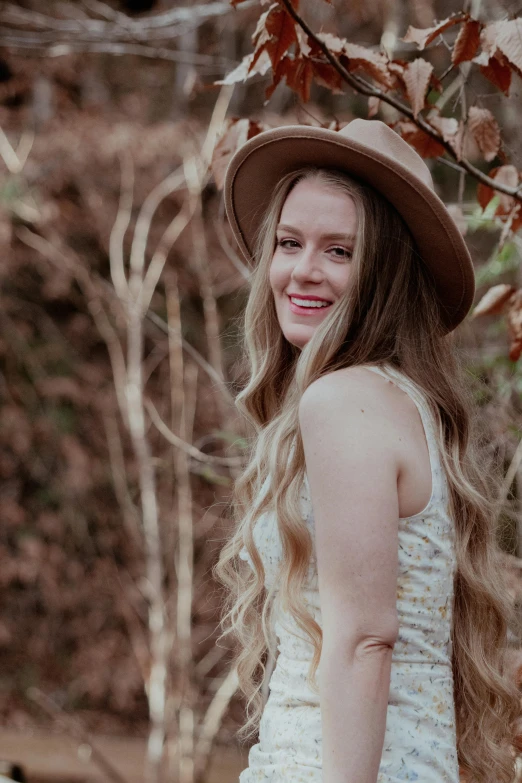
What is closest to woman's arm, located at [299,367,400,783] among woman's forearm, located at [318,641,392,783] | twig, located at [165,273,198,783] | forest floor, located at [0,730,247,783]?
woman's forearm, located at [318,641,392,783]

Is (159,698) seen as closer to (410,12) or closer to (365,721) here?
(365,721)

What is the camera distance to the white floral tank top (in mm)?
1251

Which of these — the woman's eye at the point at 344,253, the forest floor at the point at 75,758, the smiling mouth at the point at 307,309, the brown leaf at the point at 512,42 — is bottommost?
the forest floor at the point at 75,758

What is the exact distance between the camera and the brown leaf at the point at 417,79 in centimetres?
176

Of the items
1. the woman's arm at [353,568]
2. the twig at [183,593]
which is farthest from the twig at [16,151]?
the woman's arm at [353,568]

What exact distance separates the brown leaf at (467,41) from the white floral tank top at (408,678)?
0.68 metres

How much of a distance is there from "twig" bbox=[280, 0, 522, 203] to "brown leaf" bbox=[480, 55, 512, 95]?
0.15 m

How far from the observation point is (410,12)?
6207 millimetres

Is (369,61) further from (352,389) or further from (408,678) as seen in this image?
(408,678)

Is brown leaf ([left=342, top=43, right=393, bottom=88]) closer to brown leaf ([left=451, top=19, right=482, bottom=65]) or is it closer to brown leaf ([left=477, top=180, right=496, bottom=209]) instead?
brown leaf ([left=451, top=19, right=482, bottom=65])

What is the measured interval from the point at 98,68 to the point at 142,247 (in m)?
2.21

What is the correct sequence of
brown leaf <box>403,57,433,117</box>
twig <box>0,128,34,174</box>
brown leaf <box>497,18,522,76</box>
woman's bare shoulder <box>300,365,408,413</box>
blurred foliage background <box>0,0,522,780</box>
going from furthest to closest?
blurred foliage background <box>0,0,522,780</box>, twig <box>0,128,34,174</box>, brown leaf <box>403,57,433,117</box>, brown leaf <box>497,18,522,76</box>, woman's bare shoulder <box>300,365,408,413</box>

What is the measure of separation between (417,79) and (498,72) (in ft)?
0.51

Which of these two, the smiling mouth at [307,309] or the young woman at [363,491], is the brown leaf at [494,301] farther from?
the smiling mouth at [307,309]
